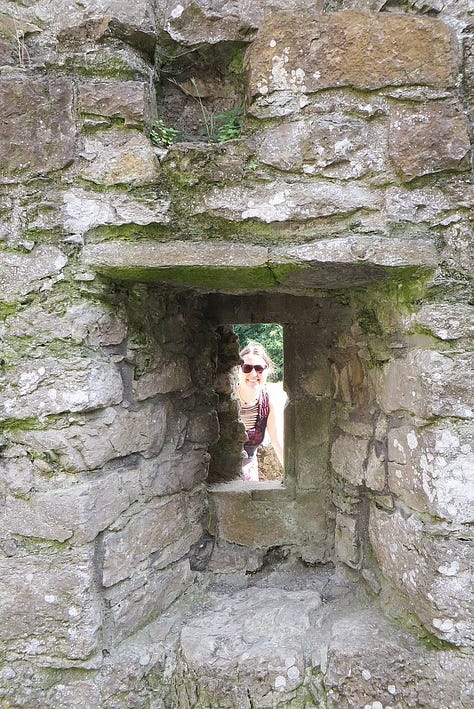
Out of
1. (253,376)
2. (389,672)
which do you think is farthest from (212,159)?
(253,376)

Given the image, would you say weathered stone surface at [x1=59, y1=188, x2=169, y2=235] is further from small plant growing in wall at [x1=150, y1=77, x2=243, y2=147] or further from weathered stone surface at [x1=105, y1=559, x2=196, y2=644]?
weathered stone surface at [x1=105, y1=559, x2=196, y2=644]

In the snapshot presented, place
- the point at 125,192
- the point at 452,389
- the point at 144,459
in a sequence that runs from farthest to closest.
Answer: the point at 144,459
the point at 125,192
the point at 452,389

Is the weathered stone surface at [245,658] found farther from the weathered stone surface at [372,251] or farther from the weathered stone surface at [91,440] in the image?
the weathered stone surface at [372,251]

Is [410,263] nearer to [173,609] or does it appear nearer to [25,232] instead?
[25,232]

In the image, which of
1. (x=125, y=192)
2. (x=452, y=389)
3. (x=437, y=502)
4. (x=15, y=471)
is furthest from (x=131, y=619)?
(x=125, y=192)

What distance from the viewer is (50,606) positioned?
5.54 feet

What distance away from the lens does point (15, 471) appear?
1.72 metres

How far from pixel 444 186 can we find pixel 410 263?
270mm

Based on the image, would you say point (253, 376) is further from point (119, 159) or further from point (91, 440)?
point (119, 159)

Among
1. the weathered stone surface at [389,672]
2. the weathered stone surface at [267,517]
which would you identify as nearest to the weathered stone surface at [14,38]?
the weathered stone surface at [267,517]

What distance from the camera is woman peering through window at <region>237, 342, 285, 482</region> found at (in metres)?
3.85

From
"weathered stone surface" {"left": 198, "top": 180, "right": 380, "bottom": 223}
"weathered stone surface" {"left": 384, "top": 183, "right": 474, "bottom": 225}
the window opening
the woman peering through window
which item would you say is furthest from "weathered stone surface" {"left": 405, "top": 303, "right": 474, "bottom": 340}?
the woman peering through window

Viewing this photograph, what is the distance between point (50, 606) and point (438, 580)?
120 centimetres

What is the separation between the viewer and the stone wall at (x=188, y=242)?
1.65 meters
